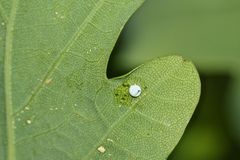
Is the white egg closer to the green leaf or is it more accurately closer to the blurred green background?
the green leaf

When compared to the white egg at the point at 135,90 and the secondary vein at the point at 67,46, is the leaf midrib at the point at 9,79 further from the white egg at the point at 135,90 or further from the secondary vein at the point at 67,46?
the white egg at the point at 135,90

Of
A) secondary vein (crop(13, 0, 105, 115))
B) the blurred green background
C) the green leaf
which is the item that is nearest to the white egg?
the green leaf

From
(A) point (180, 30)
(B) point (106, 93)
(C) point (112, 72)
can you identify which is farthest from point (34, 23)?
(A) point (180, 30)

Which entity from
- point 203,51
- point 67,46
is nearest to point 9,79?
point 67,46

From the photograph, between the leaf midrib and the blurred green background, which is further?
the blurred green background

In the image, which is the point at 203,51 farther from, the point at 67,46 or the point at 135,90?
the point at 67,46

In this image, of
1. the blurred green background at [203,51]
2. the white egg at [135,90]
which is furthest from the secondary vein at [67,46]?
the blurred green background at [203,51]
